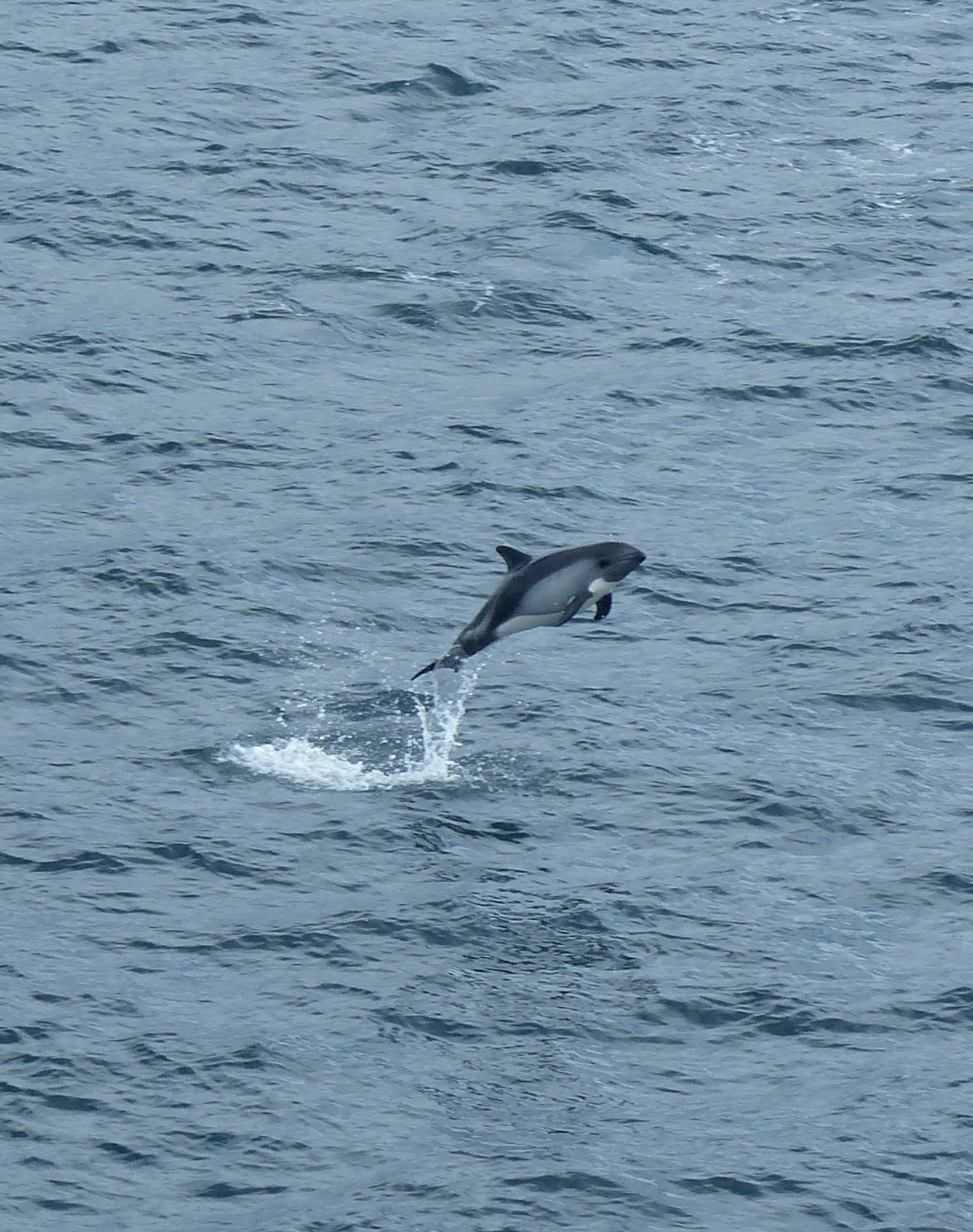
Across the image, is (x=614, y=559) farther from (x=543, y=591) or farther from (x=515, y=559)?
(x=515, y=559)

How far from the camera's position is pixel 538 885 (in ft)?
111

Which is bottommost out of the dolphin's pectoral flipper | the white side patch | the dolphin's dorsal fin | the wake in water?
the wake in water

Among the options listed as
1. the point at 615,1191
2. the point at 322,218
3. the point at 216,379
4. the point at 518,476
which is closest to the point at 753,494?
the point at 518,476

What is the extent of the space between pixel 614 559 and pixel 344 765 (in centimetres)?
626

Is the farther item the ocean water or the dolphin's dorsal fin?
the dolphin's dorsal fin

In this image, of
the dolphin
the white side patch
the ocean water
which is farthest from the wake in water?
the white side patch

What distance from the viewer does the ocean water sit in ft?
97.1

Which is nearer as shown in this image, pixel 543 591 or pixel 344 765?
pixel 543 591

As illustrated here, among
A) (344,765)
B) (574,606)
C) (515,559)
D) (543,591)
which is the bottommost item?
(344,765)

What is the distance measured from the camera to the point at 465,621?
39562 mm

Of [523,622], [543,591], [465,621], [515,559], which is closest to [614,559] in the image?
[543,591]

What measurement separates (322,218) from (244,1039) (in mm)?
25934

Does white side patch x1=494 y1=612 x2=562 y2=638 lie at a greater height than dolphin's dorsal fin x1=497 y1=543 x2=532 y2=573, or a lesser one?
lesser

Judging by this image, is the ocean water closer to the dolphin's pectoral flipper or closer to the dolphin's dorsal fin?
the dolphin's pectoral flipper
